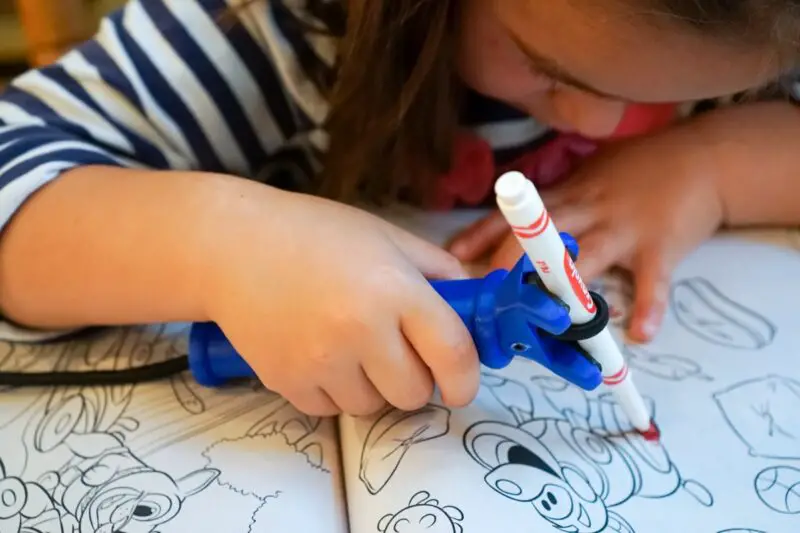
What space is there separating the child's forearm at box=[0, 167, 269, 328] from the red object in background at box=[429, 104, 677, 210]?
17cm

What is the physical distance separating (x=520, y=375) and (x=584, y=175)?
165 mm

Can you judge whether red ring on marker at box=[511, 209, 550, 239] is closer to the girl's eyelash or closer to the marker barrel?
the marker barrel

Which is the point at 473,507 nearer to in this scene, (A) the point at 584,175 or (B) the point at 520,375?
(B) the point at 520,375

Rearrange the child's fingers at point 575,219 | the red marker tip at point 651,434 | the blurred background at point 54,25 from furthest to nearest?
the blurred background at point 54,25
the child's fingers at point 575,219
the red marker tip at point 651,434

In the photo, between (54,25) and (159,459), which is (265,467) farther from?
(54,25)

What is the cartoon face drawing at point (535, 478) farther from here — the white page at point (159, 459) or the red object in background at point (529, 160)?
the red object in background at point (529, 160)

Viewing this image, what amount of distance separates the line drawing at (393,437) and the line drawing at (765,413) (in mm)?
132

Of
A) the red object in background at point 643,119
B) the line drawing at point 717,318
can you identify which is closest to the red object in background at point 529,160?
the red object in background at point 643,119

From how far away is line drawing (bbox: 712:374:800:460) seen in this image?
14.7 inches

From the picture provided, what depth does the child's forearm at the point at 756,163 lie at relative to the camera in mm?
499

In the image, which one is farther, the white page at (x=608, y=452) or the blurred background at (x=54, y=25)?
the blurred background at (x=54, y=25)

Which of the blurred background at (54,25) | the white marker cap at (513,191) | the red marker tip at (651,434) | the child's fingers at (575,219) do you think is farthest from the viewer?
the blurred background at (54,25)

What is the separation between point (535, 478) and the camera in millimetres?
348

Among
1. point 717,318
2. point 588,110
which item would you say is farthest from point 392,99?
point 717,318
